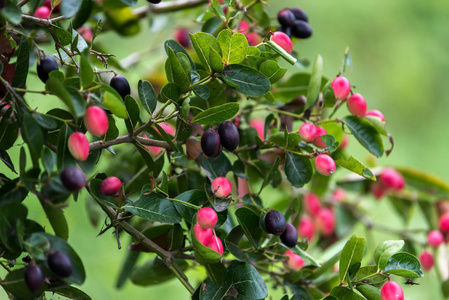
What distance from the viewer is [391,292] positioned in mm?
587

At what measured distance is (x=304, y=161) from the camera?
67cm

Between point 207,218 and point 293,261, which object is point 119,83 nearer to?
point 207,218

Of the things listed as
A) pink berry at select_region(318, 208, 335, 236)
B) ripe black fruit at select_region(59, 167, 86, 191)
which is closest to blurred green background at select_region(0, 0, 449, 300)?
pink berry at select_region(318, 208, 335, 236)

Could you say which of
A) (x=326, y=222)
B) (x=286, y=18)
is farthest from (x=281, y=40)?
(x=326, y=222)

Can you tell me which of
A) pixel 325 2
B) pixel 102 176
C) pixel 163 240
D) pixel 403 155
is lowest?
pixel 403 155

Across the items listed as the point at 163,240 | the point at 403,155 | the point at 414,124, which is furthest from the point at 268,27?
the point at 414,124

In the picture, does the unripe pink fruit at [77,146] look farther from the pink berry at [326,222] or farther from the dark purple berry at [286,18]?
the pink berry at [326,222]

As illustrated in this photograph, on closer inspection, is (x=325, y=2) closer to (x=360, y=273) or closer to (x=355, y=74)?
(x=355, y=74)

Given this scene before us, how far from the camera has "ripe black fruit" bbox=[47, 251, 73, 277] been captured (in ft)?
1.56

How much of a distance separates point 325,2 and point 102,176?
2016 millimetres

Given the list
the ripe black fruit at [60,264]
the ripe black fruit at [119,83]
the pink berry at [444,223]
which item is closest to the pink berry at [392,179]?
the pink berry at [444,223]

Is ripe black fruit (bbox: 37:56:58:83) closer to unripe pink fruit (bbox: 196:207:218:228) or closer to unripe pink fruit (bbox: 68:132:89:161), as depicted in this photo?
unripe pink fruit (bbox: 68:132:89:161)

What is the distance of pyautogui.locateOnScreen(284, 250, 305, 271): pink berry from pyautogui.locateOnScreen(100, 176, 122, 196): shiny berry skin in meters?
0.24

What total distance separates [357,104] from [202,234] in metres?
0.28
